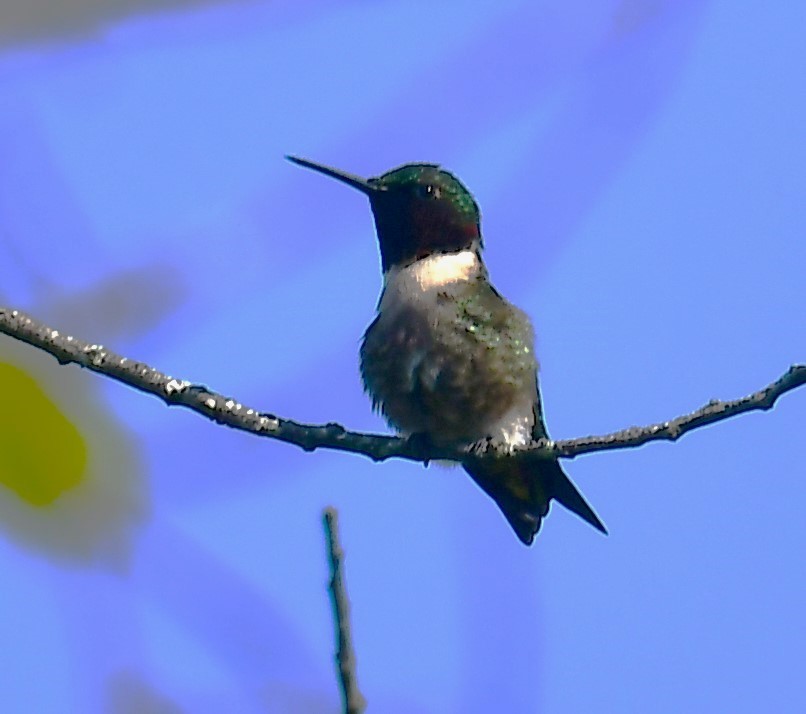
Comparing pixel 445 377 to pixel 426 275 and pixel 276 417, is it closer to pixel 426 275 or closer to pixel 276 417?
pixel 426 275

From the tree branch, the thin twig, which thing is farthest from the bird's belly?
the thin twig

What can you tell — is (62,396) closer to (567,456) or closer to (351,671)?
(351,671)

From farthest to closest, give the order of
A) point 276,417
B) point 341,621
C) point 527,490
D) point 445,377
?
point 527,490
point 445,377
point 276,417
point 341,621

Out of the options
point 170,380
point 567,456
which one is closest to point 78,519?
point 170,380

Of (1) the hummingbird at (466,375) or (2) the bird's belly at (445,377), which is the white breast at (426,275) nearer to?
(1) the hummingbird at (466,375)

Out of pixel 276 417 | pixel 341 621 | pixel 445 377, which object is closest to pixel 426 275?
pixel 445 377

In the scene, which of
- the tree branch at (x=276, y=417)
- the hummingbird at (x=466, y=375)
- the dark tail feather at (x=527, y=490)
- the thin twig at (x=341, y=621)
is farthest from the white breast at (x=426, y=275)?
the thin twig at (x=341, y=621)

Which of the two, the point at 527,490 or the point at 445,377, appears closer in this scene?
the point at 445,377
